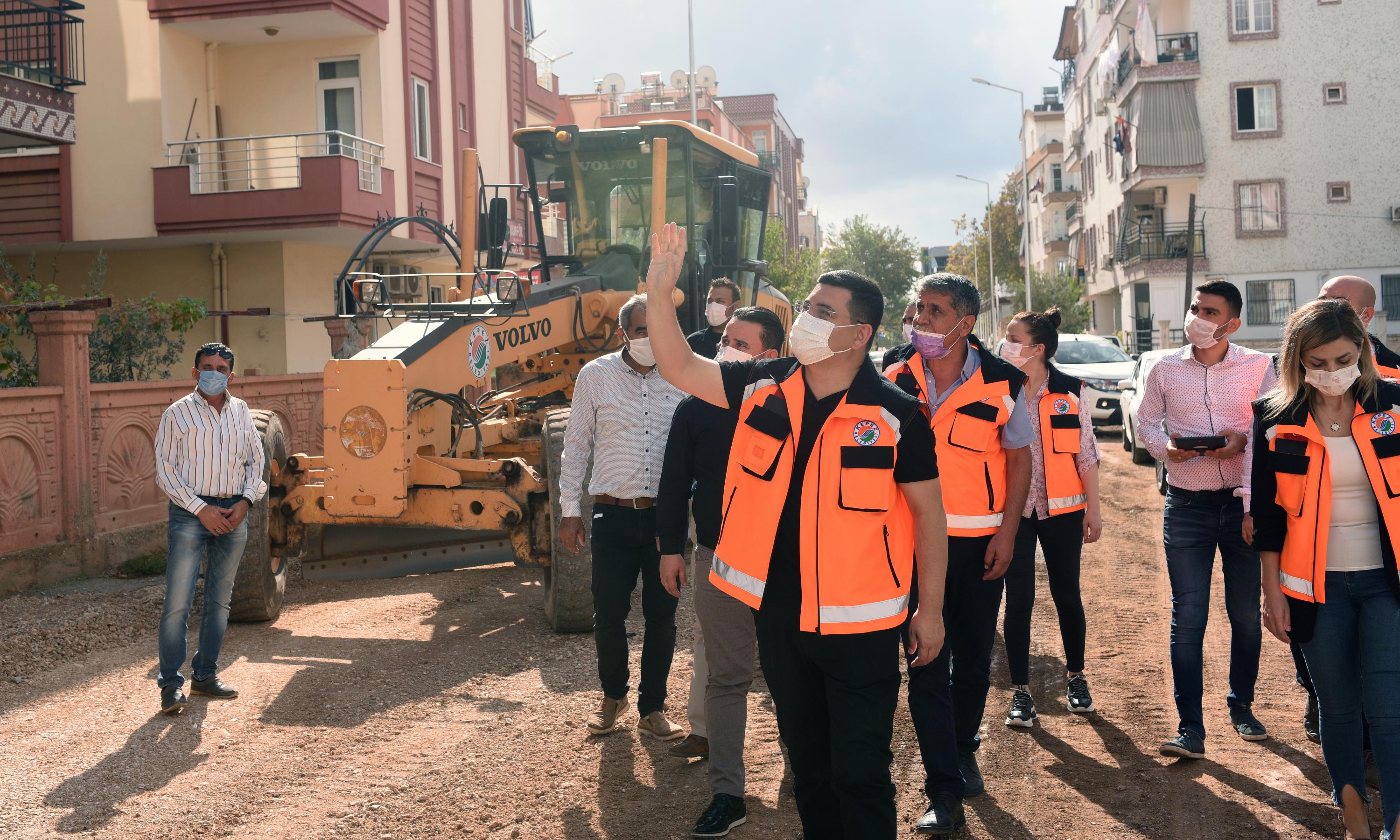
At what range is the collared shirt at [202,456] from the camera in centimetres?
652

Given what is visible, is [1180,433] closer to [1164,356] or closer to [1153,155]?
[1164,356]

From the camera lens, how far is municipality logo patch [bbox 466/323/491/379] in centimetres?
842

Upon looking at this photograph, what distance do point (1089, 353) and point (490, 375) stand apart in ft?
48.9

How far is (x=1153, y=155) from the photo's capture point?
42312mm

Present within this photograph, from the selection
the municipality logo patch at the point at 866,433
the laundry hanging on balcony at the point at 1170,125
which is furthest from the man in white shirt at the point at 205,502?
the laundry hanging on balcony at the point at 1170,125

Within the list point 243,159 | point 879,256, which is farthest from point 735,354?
point 879,256

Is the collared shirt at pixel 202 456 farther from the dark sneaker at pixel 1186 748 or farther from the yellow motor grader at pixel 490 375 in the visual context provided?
the dark sneaker at pixel 1186 748

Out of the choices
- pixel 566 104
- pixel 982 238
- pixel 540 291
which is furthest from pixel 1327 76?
pixel 540 291

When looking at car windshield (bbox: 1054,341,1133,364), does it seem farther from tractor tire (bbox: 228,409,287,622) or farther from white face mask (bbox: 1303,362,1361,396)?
white face mask (bbox: 1303,362,1361,396)

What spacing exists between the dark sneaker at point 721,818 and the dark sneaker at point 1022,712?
1.65 meters

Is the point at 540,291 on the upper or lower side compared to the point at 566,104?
lower

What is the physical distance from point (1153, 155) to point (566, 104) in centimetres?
A: 2010

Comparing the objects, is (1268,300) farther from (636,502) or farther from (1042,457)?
(636,502)

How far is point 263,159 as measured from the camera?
62.6 ft
